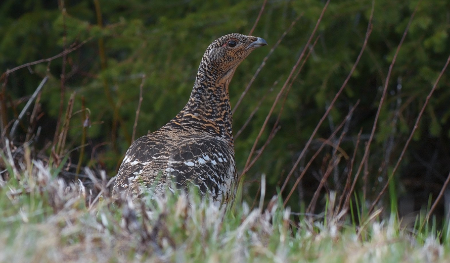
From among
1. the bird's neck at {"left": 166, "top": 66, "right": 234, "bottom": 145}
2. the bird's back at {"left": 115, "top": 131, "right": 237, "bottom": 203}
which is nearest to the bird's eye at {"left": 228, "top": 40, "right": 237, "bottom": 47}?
the bird's neck at {"left": 166, "top": 66, "right": 234, "bottom": 145}

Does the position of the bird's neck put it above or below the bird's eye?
below

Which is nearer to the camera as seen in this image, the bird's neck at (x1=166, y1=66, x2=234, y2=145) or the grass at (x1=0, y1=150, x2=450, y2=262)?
the grass at (x1=0, y1=150, x2=450, y2=262)

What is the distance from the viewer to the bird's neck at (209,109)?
180 inches

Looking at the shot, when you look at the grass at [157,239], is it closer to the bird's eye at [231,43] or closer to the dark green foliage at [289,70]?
the bird's eye at [231,43]

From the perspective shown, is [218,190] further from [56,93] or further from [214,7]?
[56,93]

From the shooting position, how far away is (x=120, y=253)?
232 cm

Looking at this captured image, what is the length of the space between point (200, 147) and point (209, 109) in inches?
34.1

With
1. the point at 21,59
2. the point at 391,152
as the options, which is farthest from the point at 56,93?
the point at 391,152

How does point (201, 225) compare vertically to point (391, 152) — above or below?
above

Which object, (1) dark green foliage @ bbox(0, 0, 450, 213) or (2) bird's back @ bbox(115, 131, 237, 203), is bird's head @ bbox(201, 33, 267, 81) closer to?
(2) bird's back @ bbox(115, 131, 237, 203)

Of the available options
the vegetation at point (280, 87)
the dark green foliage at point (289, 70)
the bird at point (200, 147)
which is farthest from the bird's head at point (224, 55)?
the dark green foliage at point (289, 70)

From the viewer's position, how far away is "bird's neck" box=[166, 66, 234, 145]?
4.57m

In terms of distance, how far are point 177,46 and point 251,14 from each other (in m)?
0.86

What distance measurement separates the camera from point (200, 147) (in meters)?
3.87
